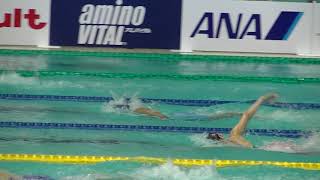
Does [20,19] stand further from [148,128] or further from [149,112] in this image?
[148,128]

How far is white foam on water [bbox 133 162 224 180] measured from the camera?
3.02 m

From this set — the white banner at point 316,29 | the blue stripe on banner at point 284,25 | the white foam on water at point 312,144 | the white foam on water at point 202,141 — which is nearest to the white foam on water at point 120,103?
the white foam on water at point 202,141

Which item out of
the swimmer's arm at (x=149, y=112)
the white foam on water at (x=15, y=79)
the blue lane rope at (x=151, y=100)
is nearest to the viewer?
the swimmer's arm at (x=149, y=112)

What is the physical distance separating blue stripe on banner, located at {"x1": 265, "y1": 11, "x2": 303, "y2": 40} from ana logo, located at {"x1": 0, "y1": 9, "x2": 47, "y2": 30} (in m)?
2.71

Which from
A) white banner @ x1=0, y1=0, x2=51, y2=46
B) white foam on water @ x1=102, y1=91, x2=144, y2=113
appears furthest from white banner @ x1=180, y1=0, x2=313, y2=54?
white foam on water @ x1=102, y1=91, x2=144, y2=113

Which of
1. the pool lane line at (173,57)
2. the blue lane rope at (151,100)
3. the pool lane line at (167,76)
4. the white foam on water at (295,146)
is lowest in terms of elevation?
the white foam on water at (295,146)

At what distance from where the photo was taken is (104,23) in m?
6.32

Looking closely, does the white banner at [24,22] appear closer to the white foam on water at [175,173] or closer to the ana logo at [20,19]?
the ana logo at [20,19]

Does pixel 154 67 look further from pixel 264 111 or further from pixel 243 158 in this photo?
pixel 243 158

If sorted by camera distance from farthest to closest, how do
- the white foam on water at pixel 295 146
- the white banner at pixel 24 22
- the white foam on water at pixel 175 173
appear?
the white banner at pixel 24 22 < the white foam on water at pixel 295 146 < the white foam on water at pixel 175 173

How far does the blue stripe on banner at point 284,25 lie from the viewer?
646 cm

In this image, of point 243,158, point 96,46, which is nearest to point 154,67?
point 96,46

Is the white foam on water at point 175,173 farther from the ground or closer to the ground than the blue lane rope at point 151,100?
closer to the ground

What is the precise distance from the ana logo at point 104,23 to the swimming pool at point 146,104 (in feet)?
0.80
